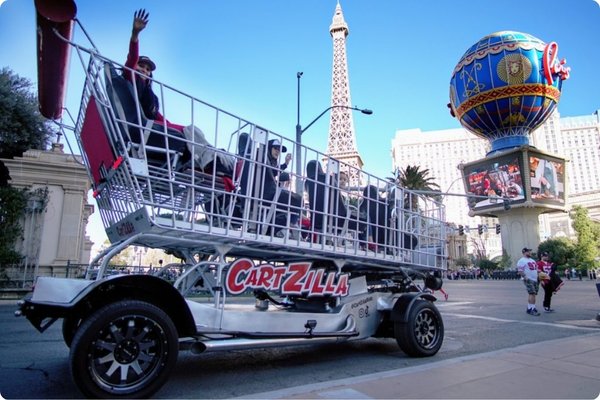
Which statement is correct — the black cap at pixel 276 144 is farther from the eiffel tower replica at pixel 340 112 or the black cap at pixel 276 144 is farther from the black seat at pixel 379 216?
the eiffel tower replica at pixel 340 112

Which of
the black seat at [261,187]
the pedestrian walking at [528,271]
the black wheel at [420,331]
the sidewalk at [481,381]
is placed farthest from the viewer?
the pedestrian walking at [528,271]

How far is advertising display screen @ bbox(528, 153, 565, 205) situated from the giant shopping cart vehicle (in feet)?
177

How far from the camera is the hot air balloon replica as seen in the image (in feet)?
152

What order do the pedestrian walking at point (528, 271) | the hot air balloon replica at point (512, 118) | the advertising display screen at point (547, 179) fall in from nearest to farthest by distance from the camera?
the pedestrian walking at point (528, 271), the hot air balloon replica at point (512, 118), the advertising display screen at point (547, 179)

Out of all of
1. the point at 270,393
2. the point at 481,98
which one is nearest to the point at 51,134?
the point at 270,393

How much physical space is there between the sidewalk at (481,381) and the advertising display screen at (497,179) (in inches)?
1970

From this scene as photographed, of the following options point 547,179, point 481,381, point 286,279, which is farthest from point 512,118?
point 286,279

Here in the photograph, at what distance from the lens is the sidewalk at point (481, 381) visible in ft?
11.7

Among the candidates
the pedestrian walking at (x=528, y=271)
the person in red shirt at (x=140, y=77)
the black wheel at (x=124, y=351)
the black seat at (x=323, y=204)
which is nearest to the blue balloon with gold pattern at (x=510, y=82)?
the pedestrian walking at (x=528, y=271)

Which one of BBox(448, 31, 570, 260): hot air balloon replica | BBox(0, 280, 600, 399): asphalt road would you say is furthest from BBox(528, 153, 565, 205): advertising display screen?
BBox(0, 280, 600, 399): asphalt road

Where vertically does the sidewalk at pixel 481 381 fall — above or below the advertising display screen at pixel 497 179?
below

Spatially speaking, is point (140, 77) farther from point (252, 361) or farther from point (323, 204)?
point (252, 361)

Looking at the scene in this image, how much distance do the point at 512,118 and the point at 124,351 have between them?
5587 centimetres

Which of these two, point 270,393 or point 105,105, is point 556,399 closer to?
Result: point 270,393
